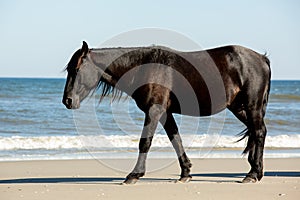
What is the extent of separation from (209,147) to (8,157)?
4932 millimetres

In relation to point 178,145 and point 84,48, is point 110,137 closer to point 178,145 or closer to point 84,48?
point 178,145

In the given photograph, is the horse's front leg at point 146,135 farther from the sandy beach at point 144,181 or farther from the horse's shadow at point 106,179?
the horse's shadow at point 106,179

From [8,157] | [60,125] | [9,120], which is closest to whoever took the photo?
[8,157]

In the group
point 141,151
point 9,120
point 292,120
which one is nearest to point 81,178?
point 141,151

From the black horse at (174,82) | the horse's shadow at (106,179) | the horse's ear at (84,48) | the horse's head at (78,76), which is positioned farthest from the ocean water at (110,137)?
the horse's ear at (84,48)

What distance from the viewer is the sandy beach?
21.5 feet

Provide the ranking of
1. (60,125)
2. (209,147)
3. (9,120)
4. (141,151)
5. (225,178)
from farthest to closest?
(9,120) < (60,125) < (209,147) < (225,178) < (141,151)

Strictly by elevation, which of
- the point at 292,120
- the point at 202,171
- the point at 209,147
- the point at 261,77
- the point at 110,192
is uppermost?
the point at 261,77

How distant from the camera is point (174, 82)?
24.2ft

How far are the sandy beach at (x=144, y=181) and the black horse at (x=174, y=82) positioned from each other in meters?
0.39

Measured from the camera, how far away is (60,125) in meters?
18.5

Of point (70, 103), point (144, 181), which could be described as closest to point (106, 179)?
point (144, 181)

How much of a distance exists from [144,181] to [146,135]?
76 cm

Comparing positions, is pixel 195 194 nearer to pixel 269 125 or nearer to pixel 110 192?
pixel 110 192
